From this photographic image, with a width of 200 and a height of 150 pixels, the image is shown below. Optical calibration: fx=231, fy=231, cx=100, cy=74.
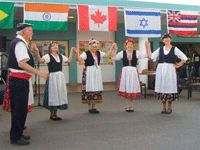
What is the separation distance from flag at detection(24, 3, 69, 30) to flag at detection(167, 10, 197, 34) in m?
2.96

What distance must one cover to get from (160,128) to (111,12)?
3918mm

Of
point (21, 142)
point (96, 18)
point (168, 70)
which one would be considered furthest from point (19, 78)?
point (96, 18)

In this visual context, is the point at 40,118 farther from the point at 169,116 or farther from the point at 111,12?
the point at 111,12

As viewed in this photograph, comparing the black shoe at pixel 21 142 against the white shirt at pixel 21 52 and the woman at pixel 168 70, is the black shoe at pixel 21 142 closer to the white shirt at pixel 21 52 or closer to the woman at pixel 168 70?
the white shirt at pixel 21 52

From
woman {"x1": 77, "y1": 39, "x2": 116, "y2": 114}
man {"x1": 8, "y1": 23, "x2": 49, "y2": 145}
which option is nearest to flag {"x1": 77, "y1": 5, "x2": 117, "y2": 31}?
woman {"x1": 77, "y1": 39, "x2": 116, "y2": 114}

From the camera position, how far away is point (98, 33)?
10141 mm

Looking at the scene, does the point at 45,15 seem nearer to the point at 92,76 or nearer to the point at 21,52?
the point at 92,76

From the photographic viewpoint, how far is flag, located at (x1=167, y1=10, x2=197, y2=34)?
6.62 metres

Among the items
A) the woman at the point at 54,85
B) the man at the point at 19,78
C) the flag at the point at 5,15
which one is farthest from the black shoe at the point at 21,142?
the flag at the point at 5,15

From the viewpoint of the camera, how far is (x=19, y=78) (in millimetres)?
2602

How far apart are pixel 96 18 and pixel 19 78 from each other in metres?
3.93

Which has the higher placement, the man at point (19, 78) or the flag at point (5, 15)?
the flag at point (5, 15)

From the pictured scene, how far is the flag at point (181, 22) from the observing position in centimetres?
662

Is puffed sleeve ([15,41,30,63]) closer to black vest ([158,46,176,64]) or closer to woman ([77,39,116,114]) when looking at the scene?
woman ([77,39,116,114])
